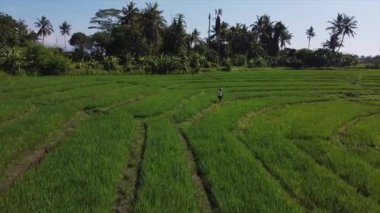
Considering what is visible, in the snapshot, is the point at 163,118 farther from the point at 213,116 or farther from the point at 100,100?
the point at 100,100

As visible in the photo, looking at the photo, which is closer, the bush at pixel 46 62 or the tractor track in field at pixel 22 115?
the tractor track in field at pixel 22 115

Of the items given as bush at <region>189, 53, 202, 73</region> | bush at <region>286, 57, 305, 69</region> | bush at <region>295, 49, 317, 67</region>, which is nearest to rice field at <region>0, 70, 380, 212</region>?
bush at <region>189, 53, 202, 73</region>

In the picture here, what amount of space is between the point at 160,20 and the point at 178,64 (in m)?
9.43

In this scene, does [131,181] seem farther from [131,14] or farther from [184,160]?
[131,14]

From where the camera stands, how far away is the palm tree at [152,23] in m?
47.6

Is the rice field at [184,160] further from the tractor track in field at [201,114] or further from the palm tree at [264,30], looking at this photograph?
the palm tree at [264,30]

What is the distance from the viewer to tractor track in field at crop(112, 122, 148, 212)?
18.0ft

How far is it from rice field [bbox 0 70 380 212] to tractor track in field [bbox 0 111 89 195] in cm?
2

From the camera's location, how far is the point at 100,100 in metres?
16.4

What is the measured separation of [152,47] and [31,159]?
4293 cm

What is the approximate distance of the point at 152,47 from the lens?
1960 inches

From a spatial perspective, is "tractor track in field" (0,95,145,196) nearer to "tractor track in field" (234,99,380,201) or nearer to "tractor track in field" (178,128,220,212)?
"tractor track in field" (178,128,220,212)

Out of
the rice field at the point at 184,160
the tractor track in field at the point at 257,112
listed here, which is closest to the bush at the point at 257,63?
the tractor track in field at the point at 257,112

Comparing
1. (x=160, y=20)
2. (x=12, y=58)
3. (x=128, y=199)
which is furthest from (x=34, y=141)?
(x=160, y=20)
